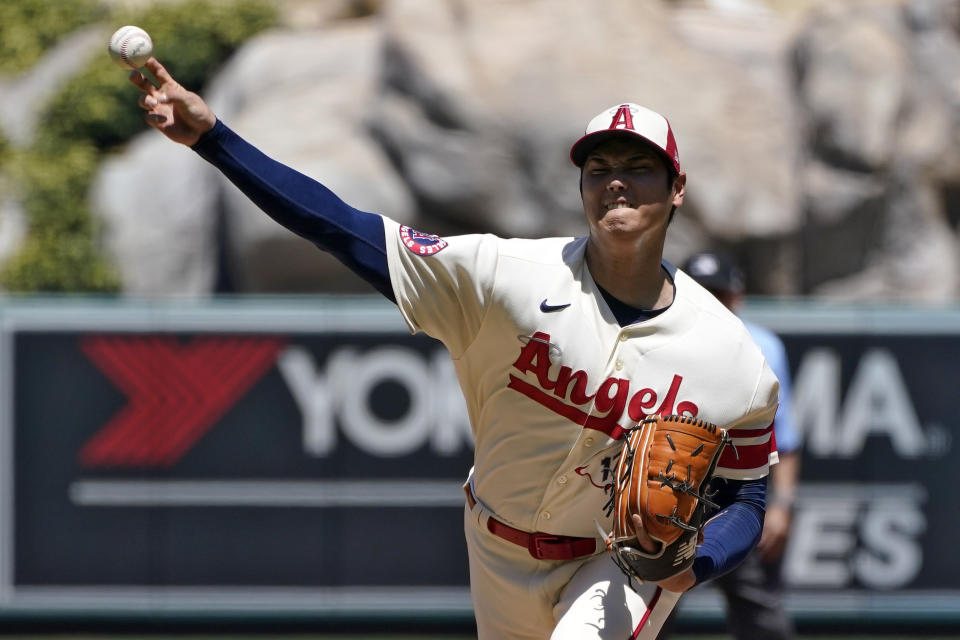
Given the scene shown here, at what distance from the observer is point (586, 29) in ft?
33.0

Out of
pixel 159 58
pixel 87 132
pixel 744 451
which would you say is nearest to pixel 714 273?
pixel 744 451

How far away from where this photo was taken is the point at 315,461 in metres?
6.83

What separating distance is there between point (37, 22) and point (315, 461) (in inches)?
302

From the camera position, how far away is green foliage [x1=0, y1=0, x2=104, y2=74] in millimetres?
12633

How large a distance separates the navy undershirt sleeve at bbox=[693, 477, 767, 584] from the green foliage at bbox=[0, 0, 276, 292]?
779 centimetres

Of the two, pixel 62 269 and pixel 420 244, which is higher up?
pixel 420 244

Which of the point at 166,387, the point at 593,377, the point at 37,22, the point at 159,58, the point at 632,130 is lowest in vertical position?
the point at 166,387

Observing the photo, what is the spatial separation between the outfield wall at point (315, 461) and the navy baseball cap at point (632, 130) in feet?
13.0

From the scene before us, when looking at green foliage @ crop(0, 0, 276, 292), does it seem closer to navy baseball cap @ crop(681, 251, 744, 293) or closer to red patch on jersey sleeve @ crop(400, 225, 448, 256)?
navy baseball cap @ crop(681, 251, 744, 293)

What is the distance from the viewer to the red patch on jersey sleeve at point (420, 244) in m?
2.91

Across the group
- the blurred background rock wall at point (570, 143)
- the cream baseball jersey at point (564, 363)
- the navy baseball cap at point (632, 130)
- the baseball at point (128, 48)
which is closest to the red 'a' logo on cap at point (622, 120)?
the navy baseball cap at point (632, 130)

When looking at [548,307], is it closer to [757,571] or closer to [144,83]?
[144,83]

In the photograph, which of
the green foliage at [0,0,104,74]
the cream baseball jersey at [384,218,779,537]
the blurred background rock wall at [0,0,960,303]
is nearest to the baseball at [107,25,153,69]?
the cream baseball jersey at [384,218,779,537]

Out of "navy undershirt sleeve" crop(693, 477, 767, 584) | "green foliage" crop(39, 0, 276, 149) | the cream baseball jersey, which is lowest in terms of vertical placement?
"navy undershirt sleeve" crop(693, 477, 767, 584)
